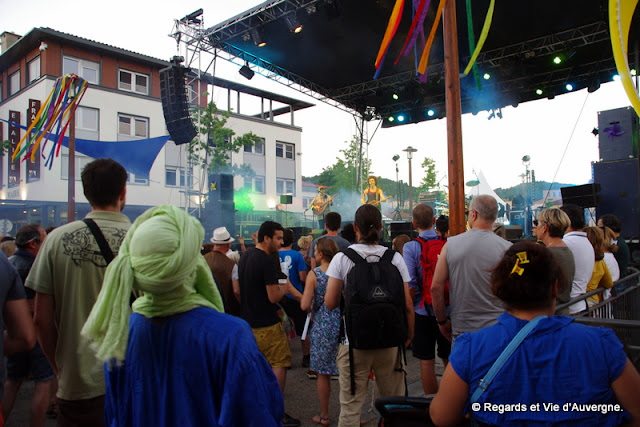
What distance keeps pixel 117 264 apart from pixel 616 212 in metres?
11.8

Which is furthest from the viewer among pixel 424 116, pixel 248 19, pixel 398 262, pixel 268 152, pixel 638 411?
pixel 268 152

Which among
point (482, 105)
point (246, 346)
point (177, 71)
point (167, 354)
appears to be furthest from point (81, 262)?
point (482, 105)

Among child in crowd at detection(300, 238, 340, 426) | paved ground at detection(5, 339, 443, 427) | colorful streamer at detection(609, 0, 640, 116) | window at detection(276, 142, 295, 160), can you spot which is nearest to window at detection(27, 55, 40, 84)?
window at detection(276, 142, 295, 160)

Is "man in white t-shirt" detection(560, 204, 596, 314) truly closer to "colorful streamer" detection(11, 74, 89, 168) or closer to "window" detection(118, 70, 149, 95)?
"colorful streamer" detection(11, 74, 89, 168)

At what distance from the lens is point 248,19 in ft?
40.8

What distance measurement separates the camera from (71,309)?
2143mm

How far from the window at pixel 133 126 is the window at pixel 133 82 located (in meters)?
1.86

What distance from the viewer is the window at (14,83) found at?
25516 millimetres

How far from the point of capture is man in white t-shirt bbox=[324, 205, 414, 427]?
318 centimetres

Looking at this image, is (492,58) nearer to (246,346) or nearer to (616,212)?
(616,212)

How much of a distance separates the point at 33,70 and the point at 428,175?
3020 cm

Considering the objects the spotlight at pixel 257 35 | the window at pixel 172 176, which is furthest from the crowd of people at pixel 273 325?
the window at pixel 172 176

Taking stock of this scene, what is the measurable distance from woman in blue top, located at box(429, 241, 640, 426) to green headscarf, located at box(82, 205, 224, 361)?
37.7 inches

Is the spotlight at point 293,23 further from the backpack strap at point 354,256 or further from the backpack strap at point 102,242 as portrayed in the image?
the backpack strap at point 102,242
